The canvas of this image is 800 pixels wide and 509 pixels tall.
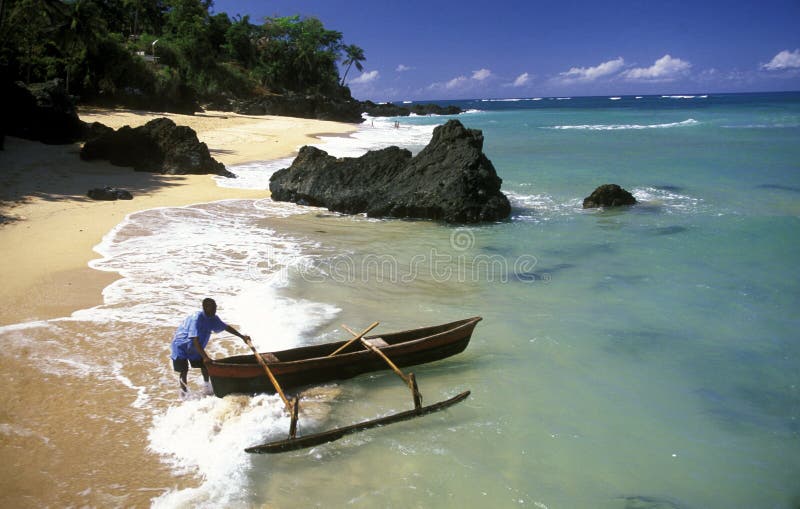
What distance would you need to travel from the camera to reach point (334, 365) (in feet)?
23.7

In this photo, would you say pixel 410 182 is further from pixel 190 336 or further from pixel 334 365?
pixel 190 336

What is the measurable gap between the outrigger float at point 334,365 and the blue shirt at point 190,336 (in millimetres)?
377

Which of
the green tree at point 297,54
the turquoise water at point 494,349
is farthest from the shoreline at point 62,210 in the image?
the green tree at point 297,54

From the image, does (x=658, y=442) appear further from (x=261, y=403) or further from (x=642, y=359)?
(x=261, y=403)

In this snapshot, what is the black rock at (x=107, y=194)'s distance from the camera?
55.7 ft

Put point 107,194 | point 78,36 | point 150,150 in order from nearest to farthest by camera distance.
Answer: point 107,194, point 150,150, point 78,36

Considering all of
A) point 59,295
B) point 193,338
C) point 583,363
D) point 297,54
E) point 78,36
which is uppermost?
point 297,54

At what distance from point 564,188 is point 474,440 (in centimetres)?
1828

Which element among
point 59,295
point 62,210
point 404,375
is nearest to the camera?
point 404,375

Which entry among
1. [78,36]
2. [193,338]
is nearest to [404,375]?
[193,338]

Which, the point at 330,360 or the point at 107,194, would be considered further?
the point at 107,194

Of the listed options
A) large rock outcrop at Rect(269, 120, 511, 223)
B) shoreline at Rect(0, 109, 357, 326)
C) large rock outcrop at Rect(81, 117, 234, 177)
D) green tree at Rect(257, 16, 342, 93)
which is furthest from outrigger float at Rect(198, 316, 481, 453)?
green tree at Rect(257, 16, 342, 93)

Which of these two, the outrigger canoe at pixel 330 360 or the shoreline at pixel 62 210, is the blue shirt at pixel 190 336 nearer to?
the outrigger canoe at pixel 330 360

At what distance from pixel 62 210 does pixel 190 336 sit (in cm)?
1098
